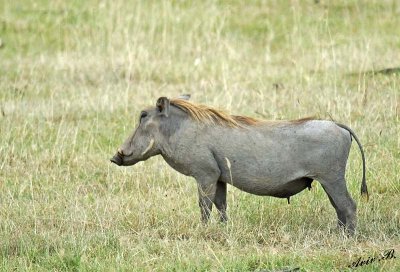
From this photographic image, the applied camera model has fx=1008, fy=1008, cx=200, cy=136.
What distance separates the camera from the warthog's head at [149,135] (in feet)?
20.2

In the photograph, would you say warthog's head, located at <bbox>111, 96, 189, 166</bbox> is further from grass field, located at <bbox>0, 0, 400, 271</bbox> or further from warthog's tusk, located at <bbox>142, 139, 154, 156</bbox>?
grass field, located at <bbox>0, 0, 400, 271</bbox>

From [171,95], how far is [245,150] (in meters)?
4.42

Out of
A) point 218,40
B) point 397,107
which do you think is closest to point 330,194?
point 397,107

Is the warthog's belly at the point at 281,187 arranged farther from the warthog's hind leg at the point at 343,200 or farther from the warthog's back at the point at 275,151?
the warthog's hind leg at the point at 343,200

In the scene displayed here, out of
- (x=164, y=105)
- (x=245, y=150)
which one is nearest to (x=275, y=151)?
(x=245, y=150)

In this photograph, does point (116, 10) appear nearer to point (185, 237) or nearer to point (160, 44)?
Answer: point (160, 44)

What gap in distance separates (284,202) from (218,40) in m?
5.35

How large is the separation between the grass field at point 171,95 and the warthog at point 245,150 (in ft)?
0.82

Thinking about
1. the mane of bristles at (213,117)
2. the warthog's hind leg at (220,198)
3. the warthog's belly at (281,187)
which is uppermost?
the mane of bristles at (213,117)

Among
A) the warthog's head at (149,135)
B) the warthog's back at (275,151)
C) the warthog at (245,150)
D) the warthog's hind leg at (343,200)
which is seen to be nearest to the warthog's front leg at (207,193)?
the warthog at (245,150)

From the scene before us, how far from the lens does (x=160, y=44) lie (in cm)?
1212

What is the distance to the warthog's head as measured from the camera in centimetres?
614

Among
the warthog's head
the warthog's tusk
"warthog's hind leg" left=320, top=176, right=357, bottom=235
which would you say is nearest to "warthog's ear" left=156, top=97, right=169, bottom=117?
the warthog's head

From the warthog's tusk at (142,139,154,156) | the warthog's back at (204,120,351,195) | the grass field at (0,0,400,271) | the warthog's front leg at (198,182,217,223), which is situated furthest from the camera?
the warthog's tusk at (142,139,154,156)
